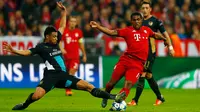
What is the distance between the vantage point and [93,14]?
27.9m

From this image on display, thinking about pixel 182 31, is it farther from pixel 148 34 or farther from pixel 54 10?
pixel 148 34

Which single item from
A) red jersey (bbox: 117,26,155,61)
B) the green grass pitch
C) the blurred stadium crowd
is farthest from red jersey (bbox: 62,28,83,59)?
red jersey (bbox: 117,26,155,61)

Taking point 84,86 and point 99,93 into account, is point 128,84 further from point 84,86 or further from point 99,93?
point 84,86

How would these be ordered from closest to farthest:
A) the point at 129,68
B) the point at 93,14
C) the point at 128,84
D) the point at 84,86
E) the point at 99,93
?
the point at 99,93
the point at 84,86
the point at 128,84
the point at 129,68
the point at 93,14

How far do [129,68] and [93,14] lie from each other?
1303 centimetres

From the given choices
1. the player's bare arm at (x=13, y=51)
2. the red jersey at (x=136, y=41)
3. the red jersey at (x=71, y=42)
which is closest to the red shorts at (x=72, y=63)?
the red jersey at (x=71, y=42)

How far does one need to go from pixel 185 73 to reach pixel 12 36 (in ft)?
20.5

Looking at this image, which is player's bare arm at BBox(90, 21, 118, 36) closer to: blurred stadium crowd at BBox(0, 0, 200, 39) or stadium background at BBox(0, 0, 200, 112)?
stadium background at BBox(0, 0, 200, 112)

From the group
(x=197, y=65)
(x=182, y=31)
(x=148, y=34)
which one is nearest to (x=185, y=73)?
(x=197, y=65)

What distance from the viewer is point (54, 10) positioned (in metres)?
27.7

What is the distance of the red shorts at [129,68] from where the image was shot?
1493cm

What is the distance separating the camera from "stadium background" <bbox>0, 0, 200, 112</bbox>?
77.4 feet

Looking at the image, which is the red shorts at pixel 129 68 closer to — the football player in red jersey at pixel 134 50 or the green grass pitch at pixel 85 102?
the football player in red jersey at pixel 134 50

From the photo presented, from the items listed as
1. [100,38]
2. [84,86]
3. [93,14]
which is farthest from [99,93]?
[93,14]
